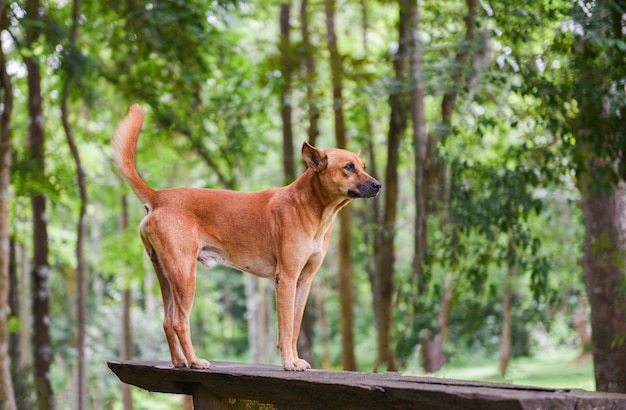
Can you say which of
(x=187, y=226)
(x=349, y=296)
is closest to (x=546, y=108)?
(x=187, y=226)

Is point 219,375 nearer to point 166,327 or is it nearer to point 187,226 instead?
point 166,327

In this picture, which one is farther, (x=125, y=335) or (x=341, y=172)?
(x=125, y=335)

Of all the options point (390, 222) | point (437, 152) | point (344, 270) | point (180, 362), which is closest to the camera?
point (180, 362)

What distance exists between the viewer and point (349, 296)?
14.4 m

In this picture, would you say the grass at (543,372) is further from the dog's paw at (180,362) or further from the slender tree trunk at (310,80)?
the slender tree trunk at (310,80)

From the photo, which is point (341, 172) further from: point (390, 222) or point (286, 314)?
point (390, 222)

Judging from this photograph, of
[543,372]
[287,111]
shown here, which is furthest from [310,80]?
Result: [543,372]

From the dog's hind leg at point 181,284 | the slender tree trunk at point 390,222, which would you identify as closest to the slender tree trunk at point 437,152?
the slender tree trunk at point 390,222

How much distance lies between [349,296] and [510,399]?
37.7ft

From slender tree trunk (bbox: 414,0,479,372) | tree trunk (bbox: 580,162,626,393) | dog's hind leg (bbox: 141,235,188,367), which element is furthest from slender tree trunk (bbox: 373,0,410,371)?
dog's hind leg (bbox: 141,235,188,367)

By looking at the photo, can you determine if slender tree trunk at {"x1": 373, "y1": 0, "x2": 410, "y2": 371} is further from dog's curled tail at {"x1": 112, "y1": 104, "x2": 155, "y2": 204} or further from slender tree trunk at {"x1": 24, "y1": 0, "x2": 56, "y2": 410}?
dog's curled tail at {"x1": 112, "y1": 104, "x2": 155, "y2": 204}

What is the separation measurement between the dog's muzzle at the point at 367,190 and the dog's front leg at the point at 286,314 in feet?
1.99

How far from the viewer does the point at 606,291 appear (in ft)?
29.4

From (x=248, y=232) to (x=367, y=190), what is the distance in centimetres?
81
